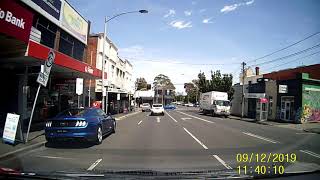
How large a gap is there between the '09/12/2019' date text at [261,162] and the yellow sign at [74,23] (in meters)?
16.4

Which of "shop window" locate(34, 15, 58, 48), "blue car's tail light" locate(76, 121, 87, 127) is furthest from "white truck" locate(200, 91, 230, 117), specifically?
"blue car's tail light" locate(76, 121, 87, 127)

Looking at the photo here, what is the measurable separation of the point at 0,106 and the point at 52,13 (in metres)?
6.33

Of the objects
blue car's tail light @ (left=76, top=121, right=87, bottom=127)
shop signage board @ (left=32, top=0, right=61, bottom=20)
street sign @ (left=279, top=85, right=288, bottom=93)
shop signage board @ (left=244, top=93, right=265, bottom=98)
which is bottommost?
blue car's tail light @ (left=76, top=121, right=87, bottom=127)

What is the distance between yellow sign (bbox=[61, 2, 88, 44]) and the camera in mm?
22688

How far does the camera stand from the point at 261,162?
8.68 m

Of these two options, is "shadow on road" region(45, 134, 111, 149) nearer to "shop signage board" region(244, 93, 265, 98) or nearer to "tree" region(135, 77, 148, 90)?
"shop signage board" region(244, 93, 265, 98)

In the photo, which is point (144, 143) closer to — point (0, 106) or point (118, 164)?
point (118, 164)

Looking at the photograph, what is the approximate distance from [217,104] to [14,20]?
35517mm

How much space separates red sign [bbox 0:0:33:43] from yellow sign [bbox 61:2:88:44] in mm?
9290

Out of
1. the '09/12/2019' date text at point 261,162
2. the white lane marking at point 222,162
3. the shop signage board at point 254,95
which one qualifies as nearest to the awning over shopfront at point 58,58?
the white lane marking at point 222,162

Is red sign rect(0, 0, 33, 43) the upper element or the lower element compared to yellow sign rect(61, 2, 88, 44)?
lower

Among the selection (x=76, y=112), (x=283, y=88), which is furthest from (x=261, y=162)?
(x=283, y=88)

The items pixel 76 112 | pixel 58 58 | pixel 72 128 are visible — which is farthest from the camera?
pixel 58 58

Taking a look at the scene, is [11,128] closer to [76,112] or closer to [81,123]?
[81,123]
